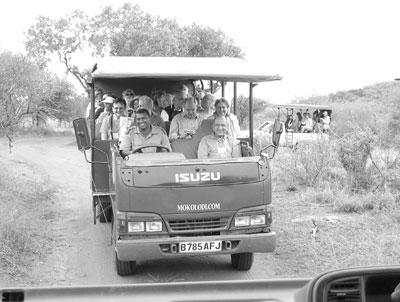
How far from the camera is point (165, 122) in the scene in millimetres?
8570

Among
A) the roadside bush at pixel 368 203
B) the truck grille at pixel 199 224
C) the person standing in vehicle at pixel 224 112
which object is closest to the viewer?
the truck grille at pixel 199 224

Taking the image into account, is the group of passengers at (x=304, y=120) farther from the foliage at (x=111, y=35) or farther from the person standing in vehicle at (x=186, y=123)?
the person standing in vehicle at (x=186, y=123)

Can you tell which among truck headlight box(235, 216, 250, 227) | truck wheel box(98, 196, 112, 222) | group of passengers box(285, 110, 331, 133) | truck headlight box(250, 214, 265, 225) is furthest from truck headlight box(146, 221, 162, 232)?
group of passengers box(285, 110, 331, 133)

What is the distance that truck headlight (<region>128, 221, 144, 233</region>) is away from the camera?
6246 millimetres

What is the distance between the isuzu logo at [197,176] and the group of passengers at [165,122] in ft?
3.19

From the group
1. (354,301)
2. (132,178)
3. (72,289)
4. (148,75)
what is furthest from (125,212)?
(354,301)

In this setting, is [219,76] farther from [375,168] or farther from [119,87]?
[375,168]

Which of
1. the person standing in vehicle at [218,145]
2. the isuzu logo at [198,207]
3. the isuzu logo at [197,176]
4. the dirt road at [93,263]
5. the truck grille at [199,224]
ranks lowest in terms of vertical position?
the dirt road at [93,263]

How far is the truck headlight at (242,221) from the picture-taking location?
641cm

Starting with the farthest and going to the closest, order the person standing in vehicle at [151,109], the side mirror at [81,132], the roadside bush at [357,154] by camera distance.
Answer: the roadside bush at [357,154], the person standing in vehicle at [151,109], the side mirror at [81,132]

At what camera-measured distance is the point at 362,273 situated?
2203 millimetres

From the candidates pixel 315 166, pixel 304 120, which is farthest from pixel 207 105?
pixel 304 120

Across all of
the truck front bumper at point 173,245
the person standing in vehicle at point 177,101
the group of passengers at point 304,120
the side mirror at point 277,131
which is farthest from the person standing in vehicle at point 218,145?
the group of passengers at point 304,120

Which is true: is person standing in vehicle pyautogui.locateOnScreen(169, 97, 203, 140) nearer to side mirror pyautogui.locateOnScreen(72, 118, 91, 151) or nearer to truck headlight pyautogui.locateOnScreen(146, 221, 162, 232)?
side mirror pyautogui.locateOnScreen(72, 118, 91, 151)
